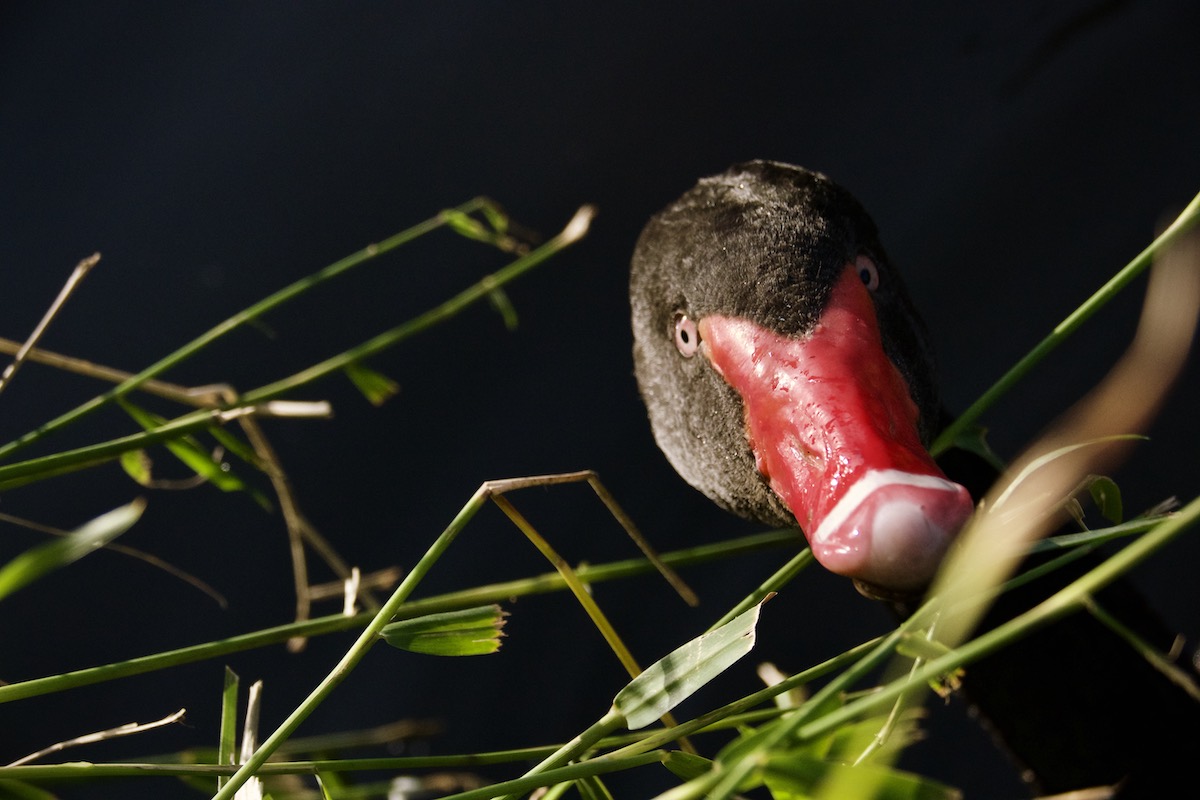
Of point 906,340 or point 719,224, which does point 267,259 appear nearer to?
point 719,224

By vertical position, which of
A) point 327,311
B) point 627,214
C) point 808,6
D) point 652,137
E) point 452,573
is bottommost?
point 452,573

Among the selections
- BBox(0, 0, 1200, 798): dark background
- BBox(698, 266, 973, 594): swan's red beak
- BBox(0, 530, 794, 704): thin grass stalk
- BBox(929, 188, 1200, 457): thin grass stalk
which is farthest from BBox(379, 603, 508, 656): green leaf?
BBox(0, 0, 1200, 798): dark background

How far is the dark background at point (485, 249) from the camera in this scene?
133 cm

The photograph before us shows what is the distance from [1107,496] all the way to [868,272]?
9.4 inches

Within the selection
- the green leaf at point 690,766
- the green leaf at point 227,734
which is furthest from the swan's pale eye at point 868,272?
the green leaf at point 227,734

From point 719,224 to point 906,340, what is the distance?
14 cm

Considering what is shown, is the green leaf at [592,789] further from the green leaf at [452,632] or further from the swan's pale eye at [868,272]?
the swan's pale eye at [868,272]

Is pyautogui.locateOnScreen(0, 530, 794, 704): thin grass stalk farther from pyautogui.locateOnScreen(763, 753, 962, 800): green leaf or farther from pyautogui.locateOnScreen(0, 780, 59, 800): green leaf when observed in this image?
pyautogui.locateOnScreen(763, 753, 962, 800): green leaf


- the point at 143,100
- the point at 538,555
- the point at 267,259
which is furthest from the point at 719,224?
the point at 143,100

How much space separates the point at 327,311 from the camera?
57.7 inches

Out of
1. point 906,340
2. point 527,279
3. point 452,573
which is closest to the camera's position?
point 906,340

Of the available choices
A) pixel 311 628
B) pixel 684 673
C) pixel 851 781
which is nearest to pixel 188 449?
pixel 311 628

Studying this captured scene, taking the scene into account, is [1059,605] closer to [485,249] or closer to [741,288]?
[741,288]

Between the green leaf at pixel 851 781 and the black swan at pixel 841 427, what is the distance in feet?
0.33
